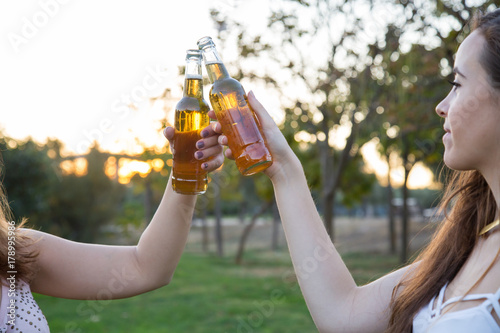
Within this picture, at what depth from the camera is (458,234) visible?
62.2 inches

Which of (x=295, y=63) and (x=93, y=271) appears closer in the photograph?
(x=93, y=271)

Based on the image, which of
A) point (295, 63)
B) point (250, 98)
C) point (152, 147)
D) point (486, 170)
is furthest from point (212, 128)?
point (152, 147)

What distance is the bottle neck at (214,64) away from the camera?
1.70 m

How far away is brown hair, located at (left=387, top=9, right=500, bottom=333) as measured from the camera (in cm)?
140

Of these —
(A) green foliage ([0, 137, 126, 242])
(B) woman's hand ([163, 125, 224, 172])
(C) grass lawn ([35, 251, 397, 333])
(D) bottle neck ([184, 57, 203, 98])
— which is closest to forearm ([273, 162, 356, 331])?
(B) woman's hand ([163, 125, 224, 172])

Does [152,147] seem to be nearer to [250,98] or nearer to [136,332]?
[136,332]

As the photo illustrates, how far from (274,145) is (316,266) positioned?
0.42 metres

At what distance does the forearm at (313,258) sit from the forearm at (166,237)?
40 centimetres

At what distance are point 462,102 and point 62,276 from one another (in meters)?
1.48

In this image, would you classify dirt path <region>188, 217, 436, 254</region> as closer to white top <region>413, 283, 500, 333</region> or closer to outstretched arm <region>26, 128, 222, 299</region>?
outstretched arm <region>26, 128, 222, 299</region>

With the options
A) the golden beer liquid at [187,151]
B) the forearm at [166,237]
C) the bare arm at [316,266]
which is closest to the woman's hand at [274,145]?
the bare arm at [316,266]

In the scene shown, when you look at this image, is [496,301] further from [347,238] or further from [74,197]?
[347,238]

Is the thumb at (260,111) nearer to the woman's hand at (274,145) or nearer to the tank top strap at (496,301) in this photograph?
the woman's hand at (274,145)

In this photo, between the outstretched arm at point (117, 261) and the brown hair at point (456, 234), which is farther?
the outstretched arm at point (117, 261)
